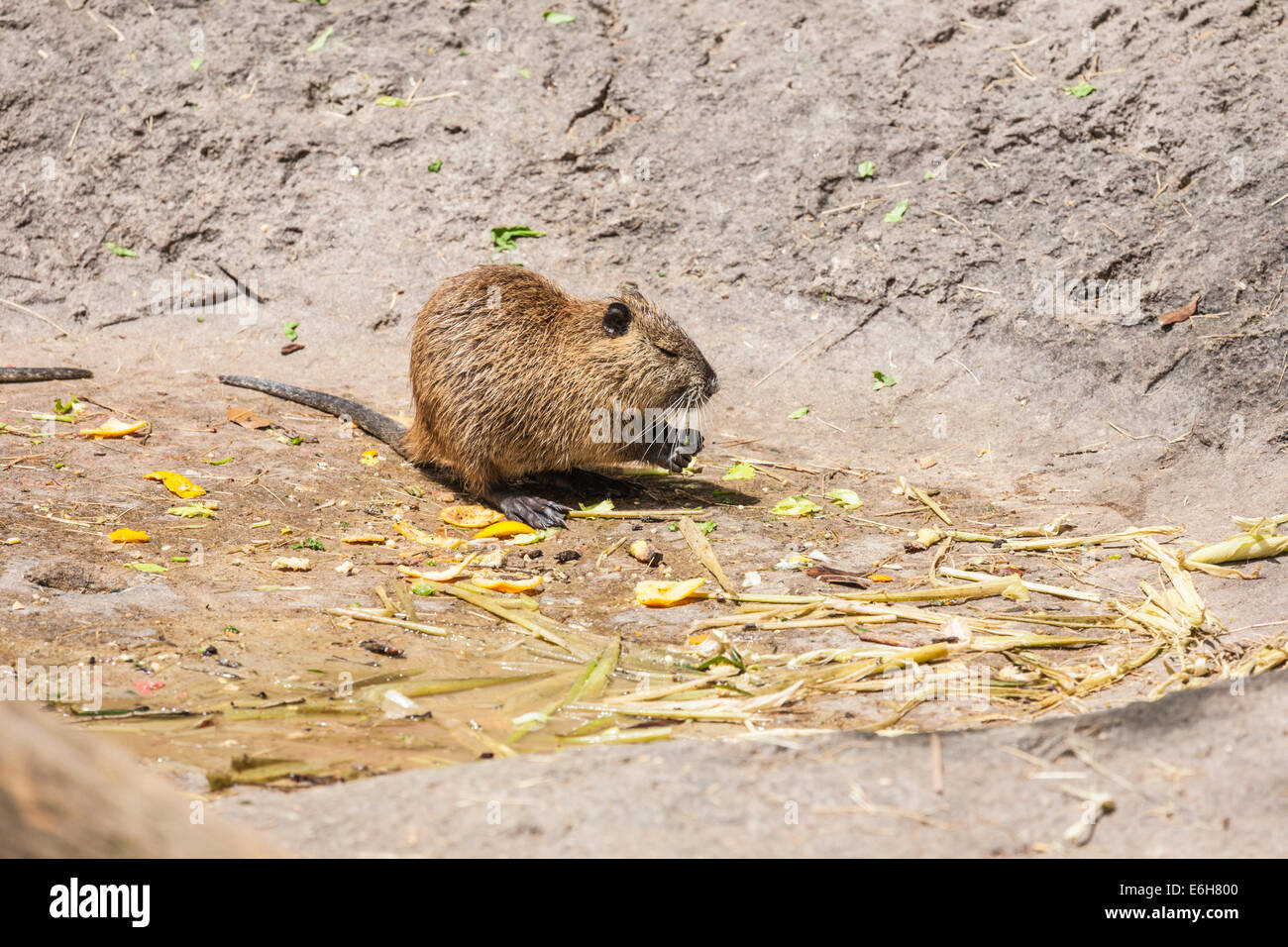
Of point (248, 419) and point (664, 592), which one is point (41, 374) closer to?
point (248, 419)

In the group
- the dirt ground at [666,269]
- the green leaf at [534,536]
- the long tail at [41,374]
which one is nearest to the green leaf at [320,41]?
the dirt ground at [666,269]

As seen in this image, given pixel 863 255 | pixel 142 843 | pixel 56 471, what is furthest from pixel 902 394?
pixel 142 843

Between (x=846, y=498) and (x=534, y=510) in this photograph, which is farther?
(x=846, y=498)

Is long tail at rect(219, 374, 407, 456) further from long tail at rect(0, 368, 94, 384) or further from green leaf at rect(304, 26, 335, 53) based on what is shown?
green leaf at rect(304, 26, 335, 53)

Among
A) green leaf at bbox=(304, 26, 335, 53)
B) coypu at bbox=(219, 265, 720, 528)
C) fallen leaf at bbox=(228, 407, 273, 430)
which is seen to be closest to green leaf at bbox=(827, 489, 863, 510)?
coypu at bbox=(219, 265, 720, 528)

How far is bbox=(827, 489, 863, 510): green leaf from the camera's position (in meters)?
4.85

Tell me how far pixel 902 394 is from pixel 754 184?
1.71 meters

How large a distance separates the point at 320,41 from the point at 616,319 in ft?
12.1

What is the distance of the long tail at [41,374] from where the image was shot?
5453mm

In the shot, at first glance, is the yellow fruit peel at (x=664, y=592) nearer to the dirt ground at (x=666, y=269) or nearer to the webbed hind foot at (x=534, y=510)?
the dirt ground at (x=666, y=269)

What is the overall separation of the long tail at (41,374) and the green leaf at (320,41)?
2704 mm

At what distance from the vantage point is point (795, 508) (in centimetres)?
477

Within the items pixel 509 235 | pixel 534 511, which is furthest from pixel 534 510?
pixel 509 235
